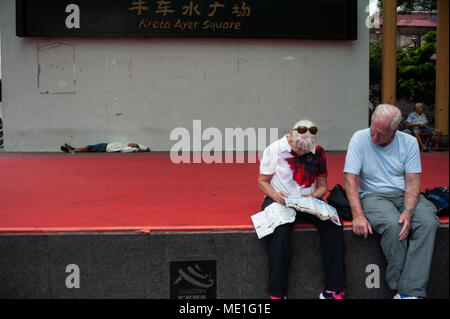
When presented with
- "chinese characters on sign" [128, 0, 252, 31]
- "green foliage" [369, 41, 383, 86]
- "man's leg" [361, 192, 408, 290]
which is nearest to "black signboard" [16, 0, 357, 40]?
"chinese characters on sign" [128, 0, 252, 31]

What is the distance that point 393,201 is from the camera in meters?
3.22

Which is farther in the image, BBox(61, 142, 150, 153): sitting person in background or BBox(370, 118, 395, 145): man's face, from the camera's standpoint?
BBox(61, 142, 150, 153): sitting person in background

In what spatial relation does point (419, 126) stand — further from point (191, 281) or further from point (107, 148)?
point (191, 281)

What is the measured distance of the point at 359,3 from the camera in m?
10.9

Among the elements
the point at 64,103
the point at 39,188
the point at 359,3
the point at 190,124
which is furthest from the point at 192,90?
the point at 39,188

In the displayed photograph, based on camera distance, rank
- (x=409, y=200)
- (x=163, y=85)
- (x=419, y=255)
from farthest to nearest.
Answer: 1. (x=163, y=85)
2. (x=409, y=200)
3. (x=419, y=255)

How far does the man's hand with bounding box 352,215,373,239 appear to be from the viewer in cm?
300

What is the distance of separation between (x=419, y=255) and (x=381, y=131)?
0.89 meters

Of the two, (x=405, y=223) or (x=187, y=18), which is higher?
(x=187, y=18)

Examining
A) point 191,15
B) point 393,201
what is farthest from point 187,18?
point 393,201

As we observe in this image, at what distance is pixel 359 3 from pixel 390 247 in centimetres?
941

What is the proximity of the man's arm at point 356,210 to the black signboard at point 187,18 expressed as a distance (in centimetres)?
811

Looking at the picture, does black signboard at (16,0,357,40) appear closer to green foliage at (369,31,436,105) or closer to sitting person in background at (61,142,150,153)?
sitting person in background at (61,142,150,153)

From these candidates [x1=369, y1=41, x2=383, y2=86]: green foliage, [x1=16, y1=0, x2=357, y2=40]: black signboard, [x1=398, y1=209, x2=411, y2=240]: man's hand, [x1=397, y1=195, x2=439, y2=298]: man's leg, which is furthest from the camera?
[x1=369, y1=41, x2=383, y2=86]: green foliage
